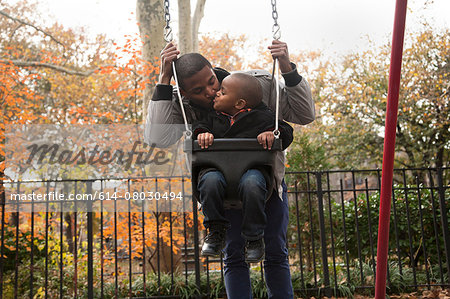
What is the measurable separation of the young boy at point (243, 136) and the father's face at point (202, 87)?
0.22ft

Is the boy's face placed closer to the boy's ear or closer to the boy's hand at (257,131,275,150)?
the boy's ear

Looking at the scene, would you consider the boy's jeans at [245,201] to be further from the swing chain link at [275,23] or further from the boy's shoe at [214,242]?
the swing chain link at [275,23]

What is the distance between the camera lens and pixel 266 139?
6.02 ft

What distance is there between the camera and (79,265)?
22.3 feet

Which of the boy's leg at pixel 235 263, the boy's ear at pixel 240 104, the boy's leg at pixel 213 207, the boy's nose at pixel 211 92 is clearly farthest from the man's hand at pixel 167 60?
the boy's leg at pixel 235 263

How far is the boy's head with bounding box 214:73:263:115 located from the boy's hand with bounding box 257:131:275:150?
0.20m

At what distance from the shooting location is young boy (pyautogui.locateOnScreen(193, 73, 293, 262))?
179 cm

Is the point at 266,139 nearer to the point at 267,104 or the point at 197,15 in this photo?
the point at 267,104

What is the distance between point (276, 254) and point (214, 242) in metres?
0.43

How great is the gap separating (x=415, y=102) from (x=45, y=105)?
1276cm

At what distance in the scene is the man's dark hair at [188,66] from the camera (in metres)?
1.97

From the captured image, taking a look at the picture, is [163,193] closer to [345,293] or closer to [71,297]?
[71,297]

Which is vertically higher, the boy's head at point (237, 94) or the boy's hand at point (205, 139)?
the boy's head at point (237, 94)

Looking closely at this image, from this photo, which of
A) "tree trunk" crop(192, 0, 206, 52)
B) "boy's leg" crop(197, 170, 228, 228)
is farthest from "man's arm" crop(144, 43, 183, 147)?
"tree trunk" crop(192, 0, 206, 52)
